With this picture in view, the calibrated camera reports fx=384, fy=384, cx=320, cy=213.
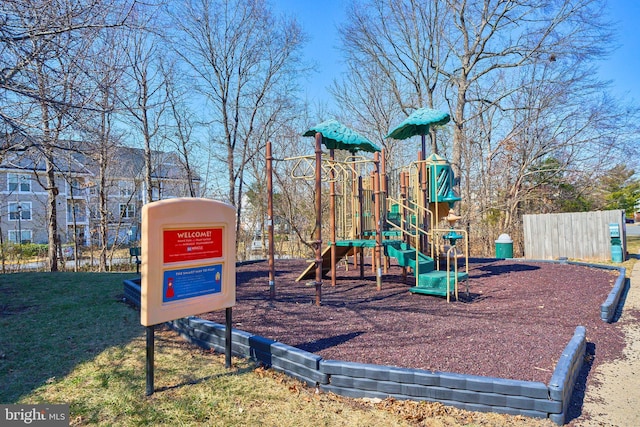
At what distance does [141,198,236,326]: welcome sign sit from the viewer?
3137mm

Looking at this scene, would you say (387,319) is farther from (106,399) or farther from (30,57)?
(30,57)

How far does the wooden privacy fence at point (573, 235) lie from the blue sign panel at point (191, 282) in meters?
13.0

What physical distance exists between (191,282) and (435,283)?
472cm

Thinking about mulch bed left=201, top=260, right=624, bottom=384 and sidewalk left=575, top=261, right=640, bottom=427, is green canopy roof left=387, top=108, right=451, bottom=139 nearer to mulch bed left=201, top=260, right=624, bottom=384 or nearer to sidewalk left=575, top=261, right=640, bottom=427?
mulch bed left=201, top=260, right=624, bottom=384

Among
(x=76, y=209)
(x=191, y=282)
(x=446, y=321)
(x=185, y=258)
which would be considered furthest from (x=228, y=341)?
(x=76, y=209)

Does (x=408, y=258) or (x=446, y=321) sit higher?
(x=408, y=258)

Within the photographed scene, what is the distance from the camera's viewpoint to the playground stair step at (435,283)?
676 cm

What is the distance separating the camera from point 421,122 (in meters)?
8.46

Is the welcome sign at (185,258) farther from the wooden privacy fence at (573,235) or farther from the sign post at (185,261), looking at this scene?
the wooden privacy fence at (573,235)

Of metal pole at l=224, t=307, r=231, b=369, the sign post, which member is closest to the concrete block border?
metal pole at l=224, t=307, r=231, b=369

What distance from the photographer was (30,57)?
4.52m

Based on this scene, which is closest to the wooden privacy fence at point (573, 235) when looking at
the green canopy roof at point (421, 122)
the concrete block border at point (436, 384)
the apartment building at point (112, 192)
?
the green canopy roof at point (421, 122)

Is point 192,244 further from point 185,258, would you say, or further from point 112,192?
point 112,192

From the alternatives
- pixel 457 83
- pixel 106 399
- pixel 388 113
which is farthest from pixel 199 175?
pixel 106 399
